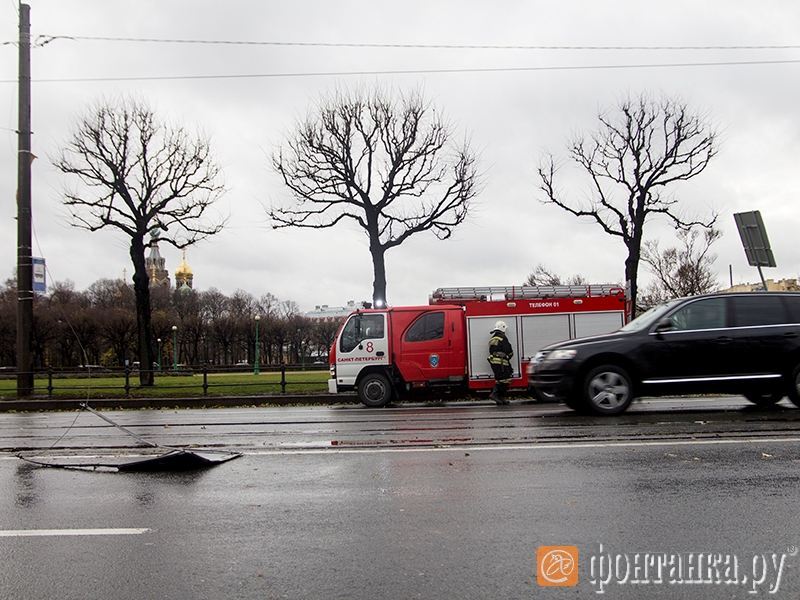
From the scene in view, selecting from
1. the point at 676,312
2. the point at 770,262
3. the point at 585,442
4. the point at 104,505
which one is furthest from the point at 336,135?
the point at 104,505

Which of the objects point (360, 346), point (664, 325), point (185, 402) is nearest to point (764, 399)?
point (664, 325)

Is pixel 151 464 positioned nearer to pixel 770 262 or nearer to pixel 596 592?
pixel 596 592

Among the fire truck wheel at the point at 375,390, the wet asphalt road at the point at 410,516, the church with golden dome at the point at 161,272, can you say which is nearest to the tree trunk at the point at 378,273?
the fire truck wheel at the point at 375,390

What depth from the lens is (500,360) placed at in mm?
15445

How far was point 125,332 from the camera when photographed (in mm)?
78562

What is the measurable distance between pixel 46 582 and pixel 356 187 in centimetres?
2312

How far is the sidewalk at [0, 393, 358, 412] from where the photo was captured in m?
18.8

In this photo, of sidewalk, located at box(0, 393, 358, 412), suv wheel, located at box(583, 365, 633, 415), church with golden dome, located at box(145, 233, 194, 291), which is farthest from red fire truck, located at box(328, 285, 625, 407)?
church with golden dome, located at box(145, 233, 194, 291)

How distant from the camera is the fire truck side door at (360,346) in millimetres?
16812

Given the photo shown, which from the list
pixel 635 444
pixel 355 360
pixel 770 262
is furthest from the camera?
pixel 355 360

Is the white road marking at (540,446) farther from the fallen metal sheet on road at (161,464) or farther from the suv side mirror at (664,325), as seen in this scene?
the suv side mirror at (664,325)

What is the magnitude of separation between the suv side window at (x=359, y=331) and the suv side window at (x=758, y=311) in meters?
8.51

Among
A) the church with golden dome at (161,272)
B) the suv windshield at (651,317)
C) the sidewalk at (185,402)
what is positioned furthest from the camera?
the church with golden dome at (161,272)

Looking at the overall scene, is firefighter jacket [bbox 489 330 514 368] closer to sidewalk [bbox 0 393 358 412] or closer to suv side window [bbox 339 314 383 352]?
suv side window [bbox 339 314 383 352]
